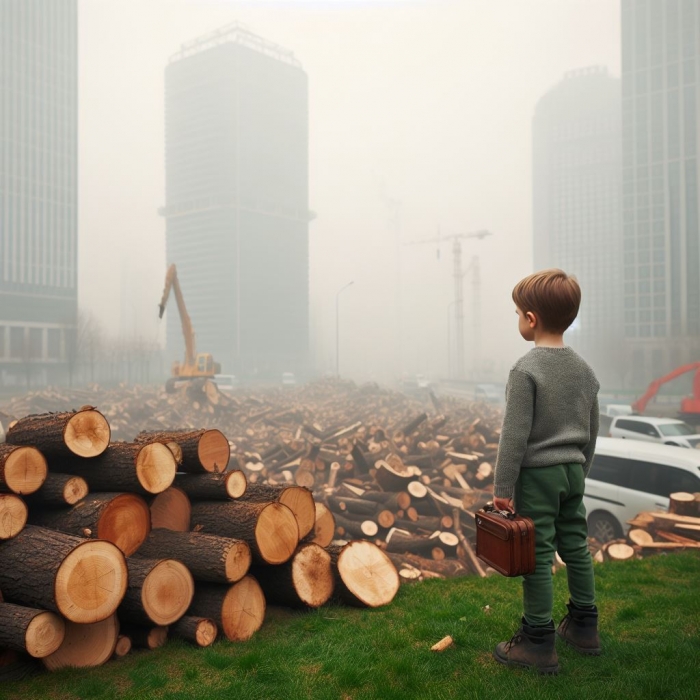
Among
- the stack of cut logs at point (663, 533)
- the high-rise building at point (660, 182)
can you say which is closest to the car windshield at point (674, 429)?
the stack of cut logs at point (663, 533)

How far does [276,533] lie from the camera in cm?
452

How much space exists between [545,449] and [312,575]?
7.55 feet

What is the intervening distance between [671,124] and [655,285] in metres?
11.0

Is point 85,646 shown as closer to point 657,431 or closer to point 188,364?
point 657,431

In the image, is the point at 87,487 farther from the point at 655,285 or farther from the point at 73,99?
the point at 655,285

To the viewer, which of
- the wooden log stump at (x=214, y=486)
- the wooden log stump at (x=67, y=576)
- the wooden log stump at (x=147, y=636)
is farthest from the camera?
the wooden log stump at (x=214, y=486)

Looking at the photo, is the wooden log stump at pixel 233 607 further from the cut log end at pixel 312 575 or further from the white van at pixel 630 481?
the white van at pixel 630 481

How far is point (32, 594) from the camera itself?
11.6ft

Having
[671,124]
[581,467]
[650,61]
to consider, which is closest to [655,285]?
[671,124]

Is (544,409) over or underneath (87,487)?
over

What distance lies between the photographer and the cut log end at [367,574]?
15.5 ft

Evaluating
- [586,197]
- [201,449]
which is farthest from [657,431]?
[586,197]

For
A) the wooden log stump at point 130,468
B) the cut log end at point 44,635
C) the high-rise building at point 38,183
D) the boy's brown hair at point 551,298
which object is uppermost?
the high-rise building at point 38,183

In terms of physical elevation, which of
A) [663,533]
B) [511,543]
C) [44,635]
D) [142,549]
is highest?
[511,543]
